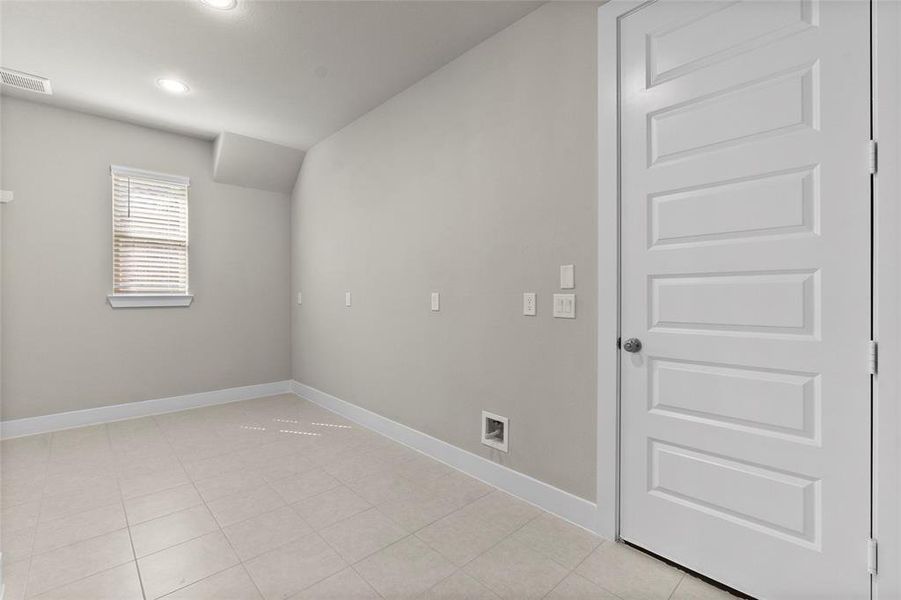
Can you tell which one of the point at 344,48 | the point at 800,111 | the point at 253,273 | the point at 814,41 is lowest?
the point at 253,273

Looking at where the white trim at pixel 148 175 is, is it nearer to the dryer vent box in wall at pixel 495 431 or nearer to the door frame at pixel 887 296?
the dryer vent box in wall at pixel 495 431

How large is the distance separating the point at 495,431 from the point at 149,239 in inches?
143

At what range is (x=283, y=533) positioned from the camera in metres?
1.95

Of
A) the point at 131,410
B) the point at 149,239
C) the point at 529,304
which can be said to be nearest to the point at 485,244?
the point at 529,304

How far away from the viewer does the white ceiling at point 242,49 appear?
7.17 feet

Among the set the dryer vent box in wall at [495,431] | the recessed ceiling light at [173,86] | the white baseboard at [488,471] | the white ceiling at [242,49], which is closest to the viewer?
the white baseboard at [488,471]

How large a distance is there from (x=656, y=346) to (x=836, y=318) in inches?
22.8

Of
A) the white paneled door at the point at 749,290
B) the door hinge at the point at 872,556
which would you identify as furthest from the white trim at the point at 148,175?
the door hinge at the point at 872,556

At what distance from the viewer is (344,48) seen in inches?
98.9

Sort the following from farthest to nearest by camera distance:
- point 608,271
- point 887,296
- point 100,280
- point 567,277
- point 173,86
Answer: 1. point 100,280
2. point 173,86
3. point 567,277
4. point 608,271
5. point 887,296

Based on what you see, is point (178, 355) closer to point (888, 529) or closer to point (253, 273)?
point (253, 273)

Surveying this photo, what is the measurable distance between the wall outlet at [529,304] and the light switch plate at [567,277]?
19 cm

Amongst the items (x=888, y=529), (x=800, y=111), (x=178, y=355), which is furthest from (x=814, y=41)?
(x=178, y=355)

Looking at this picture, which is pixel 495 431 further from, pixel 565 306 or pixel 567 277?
pixel 567 277
